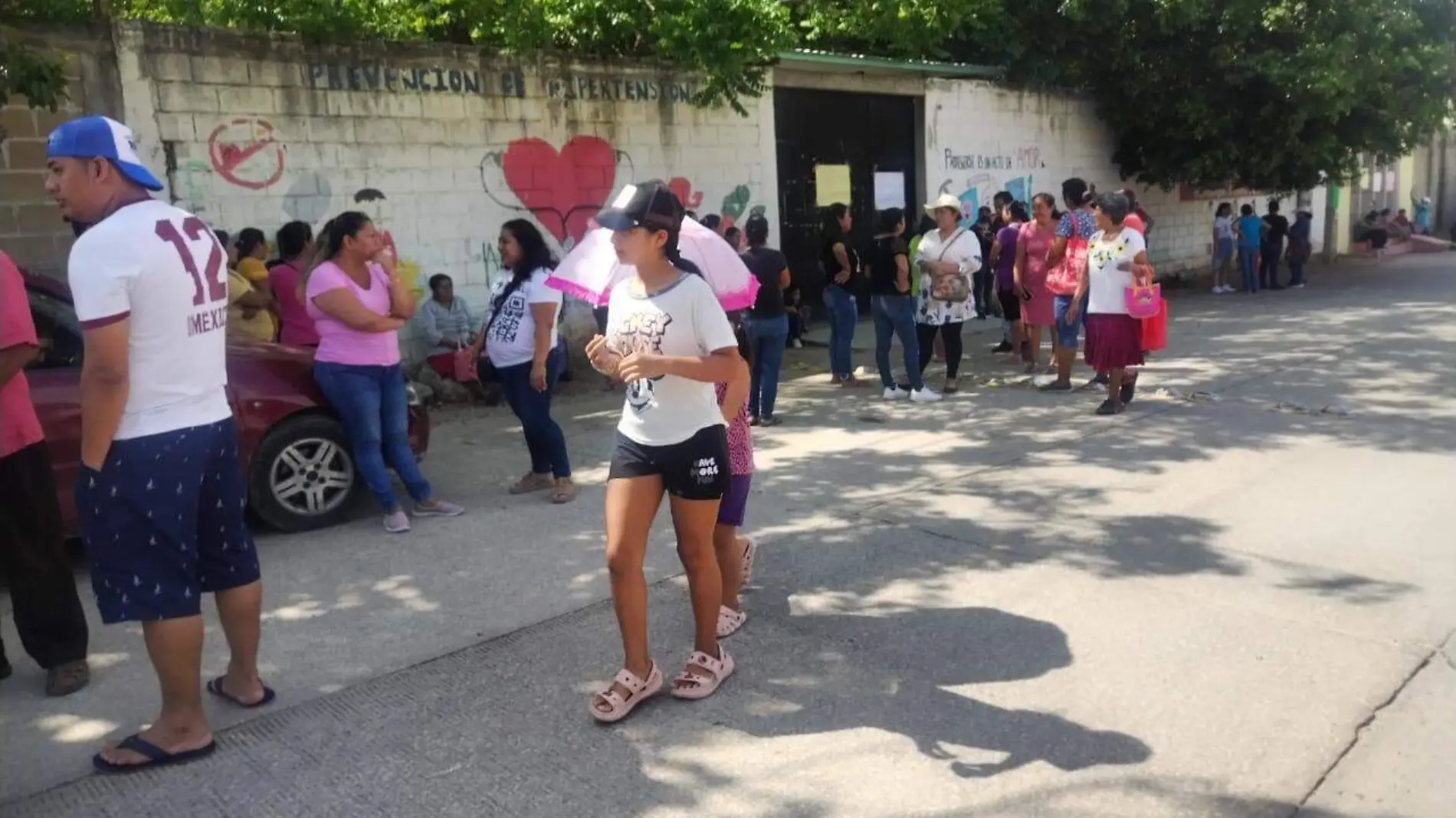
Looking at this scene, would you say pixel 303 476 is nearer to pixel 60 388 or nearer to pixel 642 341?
pixel 60 388

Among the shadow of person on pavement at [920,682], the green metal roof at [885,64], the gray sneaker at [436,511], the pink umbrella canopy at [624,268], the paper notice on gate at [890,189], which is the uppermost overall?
the green metal roof at [885,64]

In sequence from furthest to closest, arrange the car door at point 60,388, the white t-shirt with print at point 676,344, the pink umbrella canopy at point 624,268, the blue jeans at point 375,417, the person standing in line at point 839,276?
the person standing in line at point 839,276 → the blue jeans at point 375,417 → the car door at point 60,388 → the pink umbrella canopy at point 624,268 → the white t-shirt with print at point 676,344

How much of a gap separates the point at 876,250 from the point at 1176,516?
3.76 m

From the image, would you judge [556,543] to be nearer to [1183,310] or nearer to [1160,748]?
[1160,748]

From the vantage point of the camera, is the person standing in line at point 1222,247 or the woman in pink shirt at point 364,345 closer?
the woman in pink shirt at point 364,345

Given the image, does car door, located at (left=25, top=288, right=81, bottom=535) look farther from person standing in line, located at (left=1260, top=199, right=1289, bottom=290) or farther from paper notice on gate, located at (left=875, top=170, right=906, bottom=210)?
person standing in line, located at (left=1260, top=199, right=1289, bottom=290)

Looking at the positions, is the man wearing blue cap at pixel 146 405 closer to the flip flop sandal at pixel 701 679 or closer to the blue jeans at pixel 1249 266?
the flip flop sandal at pixel 701 679

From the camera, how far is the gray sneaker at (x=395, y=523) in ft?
19.6

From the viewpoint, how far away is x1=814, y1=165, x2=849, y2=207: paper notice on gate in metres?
14.6

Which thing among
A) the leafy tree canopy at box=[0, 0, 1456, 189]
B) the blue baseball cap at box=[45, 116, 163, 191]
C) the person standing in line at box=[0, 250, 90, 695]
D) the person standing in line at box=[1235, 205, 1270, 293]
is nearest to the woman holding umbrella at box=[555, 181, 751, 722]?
the blue baseball cap at box=[45, 116, 163, 191]

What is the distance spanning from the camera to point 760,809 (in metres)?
3.24

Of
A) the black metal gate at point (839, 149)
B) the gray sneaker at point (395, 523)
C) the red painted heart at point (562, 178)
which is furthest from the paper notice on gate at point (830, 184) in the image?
the gray sneaker at point (395, 523)

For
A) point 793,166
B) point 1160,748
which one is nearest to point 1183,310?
point 793,166

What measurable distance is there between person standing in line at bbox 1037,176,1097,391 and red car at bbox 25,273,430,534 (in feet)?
18.0
